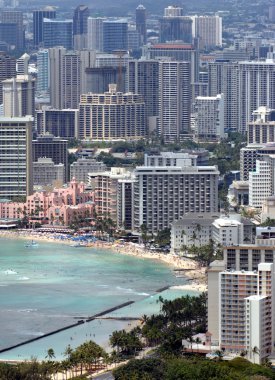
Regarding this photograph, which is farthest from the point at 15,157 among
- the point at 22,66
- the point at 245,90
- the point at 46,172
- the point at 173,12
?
the point at 173,12

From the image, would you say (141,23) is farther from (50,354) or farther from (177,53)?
(50,354)

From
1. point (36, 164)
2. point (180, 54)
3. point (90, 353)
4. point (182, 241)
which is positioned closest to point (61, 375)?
point (90, 353)

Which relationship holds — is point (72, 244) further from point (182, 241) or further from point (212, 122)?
point (212, 122)

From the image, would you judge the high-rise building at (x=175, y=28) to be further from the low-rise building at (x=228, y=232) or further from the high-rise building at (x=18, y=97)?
the low-rise building at (x=228, y=232)

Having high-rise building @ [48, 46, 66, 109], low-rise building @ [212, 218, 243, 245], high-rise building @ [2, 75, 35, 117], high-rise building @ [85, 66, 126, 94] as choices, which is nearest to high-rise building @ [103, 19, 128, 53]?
high-rise building @ [48, 46, 66, 109]

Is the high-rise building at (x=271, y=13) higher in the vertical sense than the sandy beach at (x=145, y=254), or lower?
higher

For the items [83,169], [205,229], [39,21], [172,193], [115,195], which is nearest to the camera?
[205,229]

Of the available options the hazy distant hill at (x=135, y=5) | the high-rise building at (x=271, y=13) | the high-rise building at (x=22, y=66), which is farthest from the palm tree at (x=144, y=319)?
the high-rise building at (x=271, y=13)
